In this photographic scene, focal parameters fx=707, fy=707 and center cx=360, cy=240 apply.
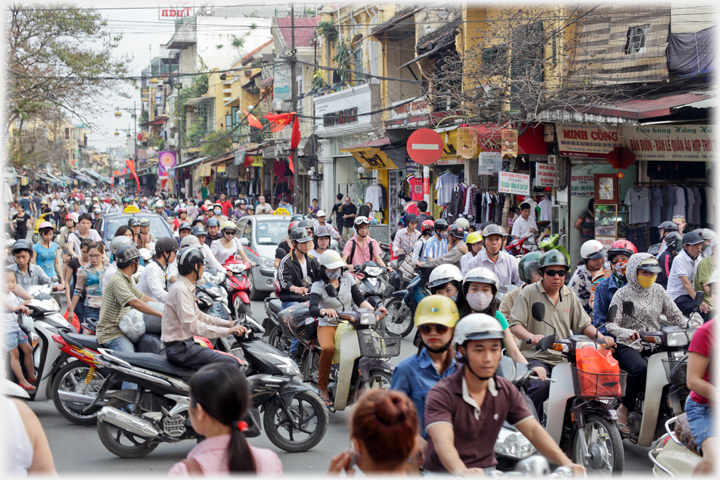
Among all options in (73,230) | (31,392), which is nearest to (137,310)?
(31,392)

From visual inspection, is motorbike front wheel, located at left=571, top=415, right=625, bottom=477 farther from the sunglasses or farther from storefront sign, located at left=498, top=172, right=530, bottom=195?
storefront sign, located at left=498, top=172, right=530, bottom=195

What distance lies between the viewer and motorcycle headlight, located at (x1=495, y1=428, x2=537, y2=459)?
158 inches

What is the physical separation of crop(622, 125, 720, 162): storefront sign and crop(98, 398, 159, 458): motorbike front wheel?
36.9 feet

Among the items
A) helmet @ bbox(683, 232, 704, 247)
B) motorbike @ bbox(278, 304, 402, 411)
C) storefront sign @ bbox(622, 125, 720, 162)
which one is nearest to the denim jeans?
motorbike @ bbox(278, 304, 402, 411)

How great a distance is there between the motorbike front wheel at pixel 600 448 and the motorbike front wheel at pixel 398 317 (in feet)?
20.6

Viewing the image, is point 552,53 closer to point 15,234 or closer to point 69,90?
point 69,90

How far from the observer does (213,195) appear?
5519 cm

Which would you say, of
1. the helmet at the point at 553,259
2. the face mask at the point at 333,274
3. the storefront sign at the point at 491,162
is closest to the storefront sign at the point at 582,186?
the storefront sign at the point at 491,162

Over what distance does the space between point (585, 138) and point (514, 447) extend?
1162 cm

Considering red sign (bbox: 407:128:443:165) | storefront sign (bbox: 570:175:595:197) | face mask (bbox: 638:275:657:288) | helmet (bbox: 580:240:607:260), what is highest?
red sign (bbox: 407:128:443:165)

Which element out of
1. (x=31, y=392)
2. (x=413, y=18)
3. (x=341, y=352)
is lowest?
(x=31, y=392)

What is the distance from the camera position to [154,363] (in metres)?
5.86

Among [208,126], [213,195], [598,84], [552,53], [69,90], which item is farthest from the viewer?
[208,126]

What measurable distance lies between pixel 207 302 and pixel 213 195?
48979 millimetres
